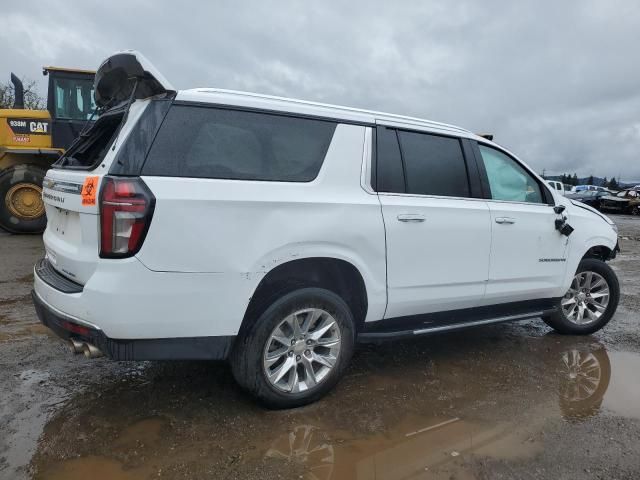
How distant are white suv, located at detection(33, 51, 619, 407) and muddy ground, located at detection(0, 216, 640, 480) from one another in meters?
0.39

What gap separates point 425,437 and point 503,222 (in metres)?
1.85

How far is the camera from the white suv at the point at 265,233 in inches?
101

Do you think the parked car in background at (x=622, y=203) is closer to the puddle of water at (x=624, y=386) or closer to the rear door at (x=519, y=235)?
the puddle of water at (x=624, y=386)

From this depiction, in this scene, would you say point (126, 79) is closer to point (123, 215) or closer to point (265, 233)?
point (123, 215)

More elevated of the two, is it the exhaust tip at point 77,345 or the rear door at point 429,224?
the rear door at point 429,224

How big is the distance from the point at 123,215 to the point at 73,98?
8484 mm

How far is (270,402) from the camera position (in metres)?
3.02

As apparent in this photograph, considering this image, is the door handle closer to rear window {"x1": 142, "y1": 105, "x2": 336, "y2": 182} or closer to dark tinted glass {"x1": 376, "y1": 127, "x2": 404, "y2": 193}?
dark tinted glass {"x1": 376, "y1": 127, "x2": 404, "y2": 193}

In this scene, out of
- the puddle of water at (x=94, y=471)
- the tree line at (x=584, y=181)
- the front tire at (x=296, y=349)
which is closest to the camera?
the puddle of water at (x=94, y=471)

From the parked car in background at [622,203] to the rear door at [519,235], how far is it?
28.2m

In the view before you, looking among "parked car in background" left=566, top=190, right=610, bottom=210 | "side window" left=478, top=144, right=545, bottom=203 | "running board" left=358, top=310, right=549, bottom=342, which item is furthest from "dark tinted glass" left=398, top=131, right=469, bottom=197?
"parked car in background" left=566, top=190, right=610, bottom=210

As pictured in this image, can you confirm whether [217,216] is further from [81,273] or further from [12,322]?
[12,322]

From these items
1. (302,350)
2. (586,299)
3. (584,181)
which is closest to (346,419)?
(302,350)

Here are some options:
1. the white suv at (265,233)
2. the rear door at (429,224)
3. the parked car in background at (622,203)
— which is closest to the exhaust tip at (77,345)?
the white suv at (265,233)
